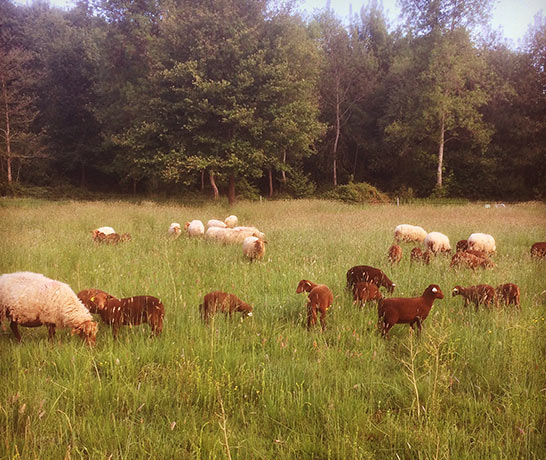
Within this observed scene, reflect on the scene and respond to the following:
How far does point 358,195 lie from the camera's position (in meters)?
28.6

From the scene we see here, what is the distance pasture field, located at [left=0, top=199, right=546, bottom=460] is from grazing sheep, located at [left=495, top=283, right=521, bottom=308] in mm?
297

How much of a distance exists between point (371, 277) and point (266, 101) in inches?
760

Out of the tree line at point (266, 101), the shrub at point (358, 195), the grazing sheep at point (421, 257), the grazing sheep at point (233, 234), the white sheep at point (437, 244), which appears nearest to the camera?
the grazing sheep at point (421, 257)

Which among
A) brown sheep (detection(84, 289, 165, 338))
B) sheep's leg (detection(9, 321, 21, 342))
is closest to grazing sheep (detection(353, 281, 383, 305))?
brown sheep (detection(84, 289, 165, 338))

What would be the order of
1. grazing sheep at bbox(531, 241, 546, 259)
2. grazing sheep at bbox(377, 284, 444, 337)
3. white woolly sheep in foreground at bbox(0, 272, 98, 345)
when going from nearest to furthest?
white woolly sheep in foreground at bbox(0, 272, 98, 345) → grazing sheep at bbox(377, 284, 444, 337) → grazing sheep at bbox(531, 241, 546, 259)

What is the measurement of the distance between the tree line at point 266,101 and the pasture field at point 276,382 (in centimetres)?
931

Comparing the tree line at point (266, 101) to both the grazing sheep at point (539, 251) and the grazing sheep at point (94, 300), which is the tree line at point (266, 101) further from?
the grazing sheep at point (94, 300)

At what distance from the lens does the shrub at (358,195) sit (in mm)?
28469

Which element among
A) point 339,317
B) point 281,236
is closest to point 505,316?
point 339,317

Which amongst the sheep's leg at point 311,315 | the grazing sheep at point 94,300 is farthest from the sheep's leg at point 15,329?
the sheep's leg at point 311,315

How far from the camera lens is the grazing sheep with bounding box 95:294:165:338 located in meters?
4.30

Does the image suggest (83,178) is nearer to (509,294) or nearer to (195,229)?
(195,229)

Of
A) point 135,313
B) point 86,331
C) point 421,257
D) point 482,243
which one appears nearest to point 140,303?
point 135,313

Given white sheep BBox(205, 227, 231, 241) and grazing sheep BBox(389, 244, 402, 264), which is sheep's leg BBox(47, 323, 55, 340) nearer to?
grazing sheep BBox(389, 244, 402, 264)
